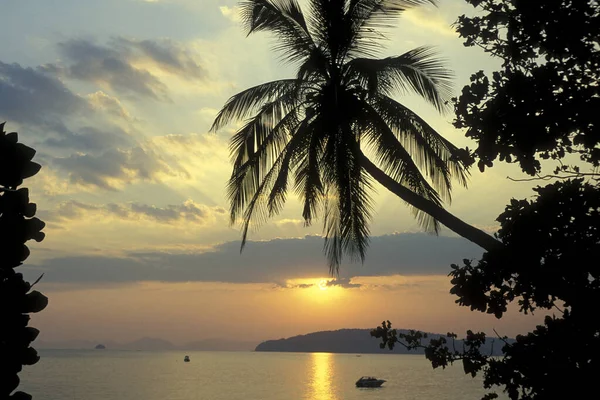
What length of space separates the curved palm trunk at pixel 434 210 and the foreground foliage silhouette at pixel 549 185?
2.63 ft

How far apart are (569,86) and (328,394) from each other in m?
102

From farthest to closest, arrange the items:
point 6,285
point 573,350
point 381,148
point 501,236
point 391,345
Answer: point 381,148
point 391,345
point 501,236
point 573,350
point 6,285

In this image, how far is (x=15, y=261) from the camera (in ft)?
14.9

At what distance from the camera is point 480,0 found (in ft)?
26.9

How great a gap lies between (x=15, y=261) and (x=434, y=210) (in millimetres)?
8108

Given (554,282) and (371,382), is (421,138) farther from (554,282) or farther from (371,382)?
(371,382)

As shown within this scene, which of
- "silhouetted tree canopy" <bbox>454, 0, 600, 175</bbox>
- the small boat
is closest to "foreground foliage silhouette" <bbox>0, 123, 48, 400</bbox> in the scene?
"silhouetted tree canopy" <bbox>454, 0, 600, 175</bbox>

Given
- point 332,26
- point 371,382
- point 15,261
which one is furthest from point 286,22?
point 371,382

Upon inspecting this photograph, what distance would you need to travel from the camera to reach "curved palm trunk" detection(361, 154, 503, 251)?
10312 millimetres

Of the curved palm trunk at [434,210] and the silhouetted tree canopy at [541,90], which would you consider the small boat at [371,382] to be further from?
the silhouetted tree canopy at [541,90]

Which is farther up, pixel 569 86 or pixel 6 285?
pixel 569 86

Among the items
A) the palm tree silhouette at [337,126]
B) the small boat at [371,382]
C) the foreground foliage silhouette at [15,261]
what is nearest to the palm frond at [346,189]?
the palm tree silhouette at [337,126]

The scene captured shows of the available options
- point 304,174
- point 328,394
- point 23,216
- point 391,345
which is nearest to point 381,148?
point 304,174

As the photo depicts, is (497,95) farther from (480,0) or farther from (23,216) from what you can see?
(23,216)
